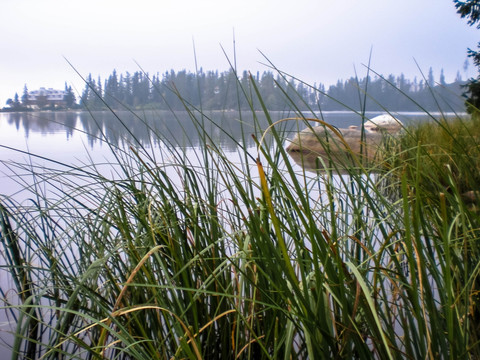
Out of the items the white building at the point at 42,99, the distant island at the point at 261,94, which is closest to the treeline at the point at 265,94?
the distant island at the point at 261,94

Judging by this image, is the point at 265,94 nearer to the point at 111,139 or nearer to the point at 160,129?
the point at 111,139

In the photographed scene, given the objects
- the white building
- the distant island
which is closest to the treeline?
the distant island

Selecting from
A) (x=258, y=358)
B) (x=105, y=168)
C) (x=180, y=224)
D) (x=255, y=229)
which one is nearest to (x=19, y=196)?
(x=105, y=168)

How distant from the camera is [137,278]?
840mm

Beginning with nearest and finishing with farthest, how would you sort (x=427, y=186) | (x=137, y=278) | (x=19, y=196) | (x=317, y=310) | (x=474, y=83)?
(x=317, y=310) → (x=137, y=278) → (x=427, y=186) → (x=19, y=196) → (x=474, y=83)

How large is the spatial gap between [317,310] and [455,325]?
171mm

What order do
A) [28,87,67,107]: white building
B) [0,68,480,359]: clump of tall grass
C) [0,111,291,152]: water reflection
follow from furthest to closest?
[28,87,67,107]: white building, [0,111,291,152]: water reflection, [0,68,480,359]: clump of tall grass

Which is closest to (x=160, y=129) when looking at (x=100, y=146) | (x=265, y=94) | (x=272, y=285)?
(x=100, y=146)

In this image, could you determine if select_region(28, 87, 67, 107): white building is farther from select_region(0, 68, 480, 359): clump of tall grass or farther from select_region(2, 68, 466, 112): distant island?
select_region(0, 68, 480, 359): clump of tall grass

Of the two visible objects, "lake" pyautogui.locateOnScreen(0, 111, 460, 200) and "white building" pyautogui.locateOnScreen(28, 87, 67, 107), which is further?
"white building" pyautogui.locateOnScreen(28, 87, 67, 107)

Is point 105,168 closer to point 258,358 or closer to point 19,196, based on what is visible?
point 19,196

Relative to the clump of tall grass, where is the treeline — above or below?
above

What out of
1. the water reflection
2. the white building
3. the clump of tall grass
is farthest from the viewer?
the white building

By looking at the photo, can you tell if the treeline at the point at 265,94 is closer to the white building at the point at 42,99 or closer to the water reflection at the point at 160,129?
the water reflection at the point at 160,129
